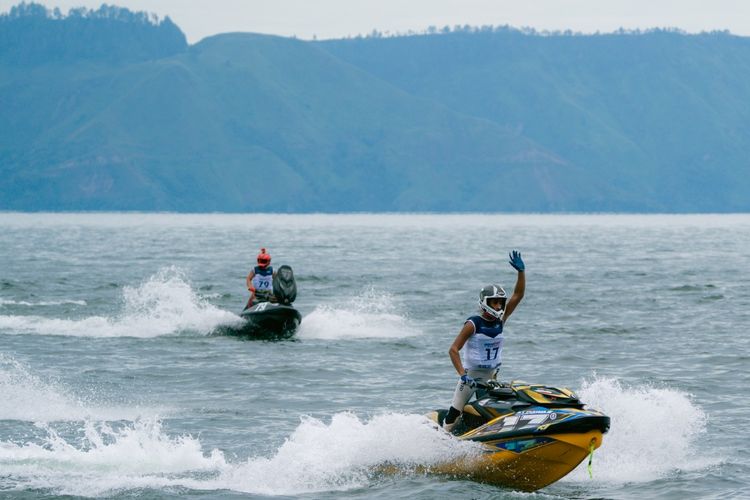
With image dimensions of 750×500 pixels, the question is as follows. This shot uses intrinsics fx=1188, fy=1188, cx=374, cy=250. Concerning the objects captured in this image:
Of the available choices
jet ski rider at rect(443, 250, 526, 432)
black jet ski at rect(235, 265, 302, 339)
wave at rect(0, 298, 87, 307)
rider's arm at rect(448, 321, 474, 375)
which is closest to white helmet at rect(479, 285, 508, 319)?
jet ski rider at rect(443, 250, 526, 432)

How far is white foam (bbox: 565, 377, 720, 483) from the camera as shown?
1481 centimetres

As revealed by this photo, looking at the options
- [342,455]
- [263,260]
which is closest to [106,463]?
[342,455]

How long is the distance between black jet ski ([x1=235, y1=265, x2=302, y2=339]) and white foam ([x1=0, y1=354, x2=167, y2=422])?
7444 mm

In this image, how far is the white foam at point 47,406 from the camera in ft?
60.1

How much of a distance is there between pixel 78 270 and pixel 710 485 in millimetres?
43714

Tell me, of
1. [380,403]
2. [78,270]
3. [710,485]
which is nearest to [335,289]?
[78,270]

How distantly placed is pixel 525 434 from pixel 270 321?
15.7 meters

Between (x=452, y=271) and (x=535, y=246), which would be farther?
(x=535, y=246)

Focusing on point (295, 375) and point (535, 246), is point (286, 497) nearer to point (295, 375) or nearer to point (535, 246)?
point (295, 375)

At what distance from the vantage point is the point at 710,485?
1427 centimetres

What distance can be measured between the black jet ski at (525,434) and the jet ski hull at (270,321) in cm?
1443

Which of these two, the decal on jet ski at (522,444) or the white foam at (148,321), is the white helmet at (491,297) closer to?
the decal on jet ski at (522,444)

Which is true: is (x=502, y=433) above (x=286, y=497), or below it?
above

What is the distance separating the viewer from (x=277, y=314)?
91.0 ft
